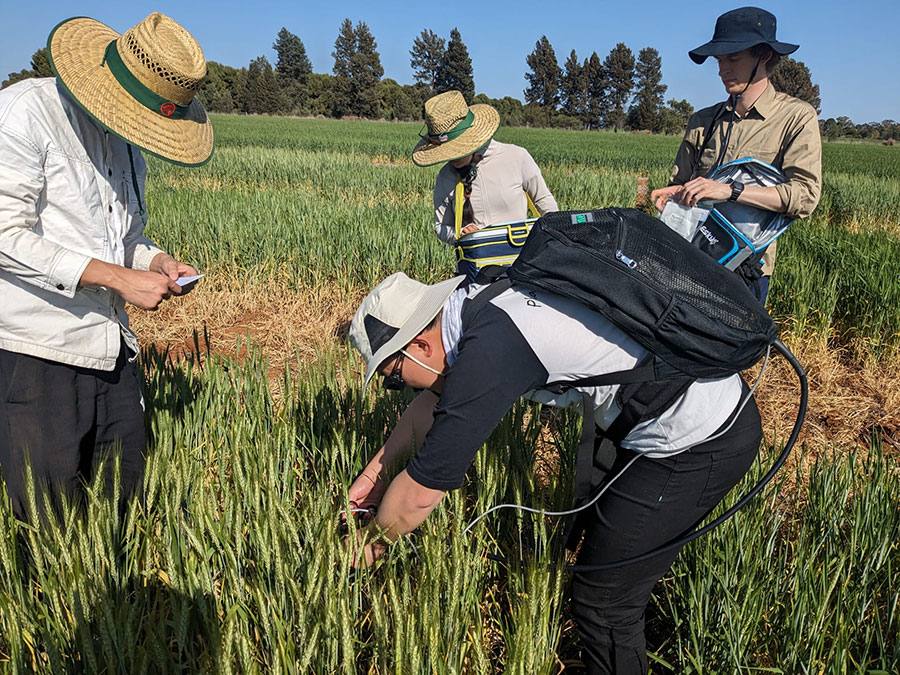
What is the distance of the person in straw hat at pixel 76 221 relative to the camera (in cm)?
151

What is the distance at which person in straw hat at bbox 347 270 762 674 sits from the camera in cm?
114

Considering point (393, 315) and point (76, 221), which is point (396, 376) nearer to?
point (393, 315)

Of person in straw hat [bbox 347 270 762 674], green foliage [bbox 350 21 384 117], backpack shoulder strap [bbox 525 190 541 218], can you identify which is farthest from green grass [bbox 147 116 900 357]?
green foliage [bbox 350 21 384 117]

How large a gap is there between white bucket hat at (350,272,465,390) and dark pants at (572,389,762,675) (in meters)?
0.56

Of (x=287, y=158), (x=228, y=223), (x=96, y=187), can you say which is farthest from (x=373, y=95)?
(x=96, y=187)

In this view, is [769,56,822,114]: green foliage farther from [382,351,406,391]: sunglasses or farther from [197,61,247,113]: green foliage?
[382,351,406,391]: sunglasses

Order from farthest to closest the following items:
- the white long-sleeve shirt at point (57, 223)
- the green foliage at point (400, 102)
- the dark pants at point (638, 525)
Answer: the green foliage at point (400, 102)
the white long-sleeve shirt at point (57, 223)
the dark pants at point (638, 525)

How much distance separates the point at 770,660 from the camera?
1.57m

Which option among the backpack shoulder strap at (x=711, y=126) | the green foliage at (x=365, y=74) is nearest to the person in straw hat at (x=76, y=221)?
the backpack shoulder strap at (x=711, y=126)

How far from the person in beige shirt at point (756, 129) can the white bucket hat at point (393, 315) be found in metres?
1.33

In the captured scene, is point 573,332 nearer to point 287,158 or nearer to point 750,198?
point 750,198

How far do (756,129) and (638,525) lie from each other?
72.8 inches

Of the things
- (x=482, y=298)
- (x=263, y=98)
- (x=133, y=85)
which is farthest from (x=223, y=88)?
(x=482, y=298)

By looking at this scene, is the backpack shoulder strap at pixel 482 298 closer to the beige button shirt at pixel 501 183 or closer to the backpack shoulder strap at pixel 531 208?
the beige button shirt at pixel 501 183
